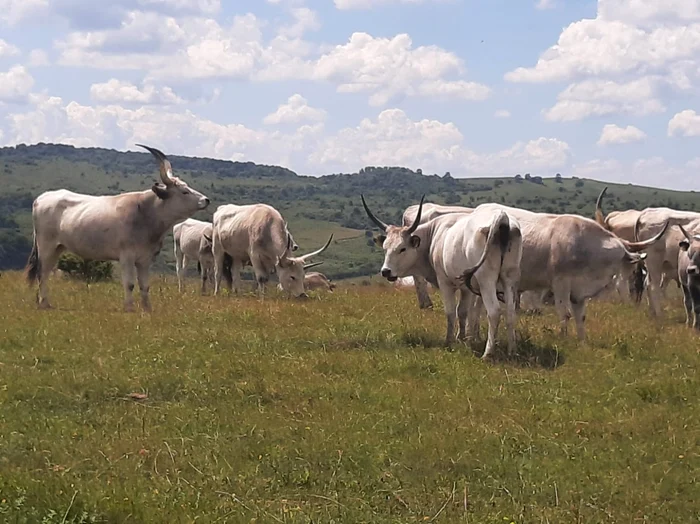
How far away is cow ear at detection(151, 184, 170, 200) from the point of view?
1720 centimetres

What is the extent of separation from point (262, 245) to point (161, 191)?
4.83 meters

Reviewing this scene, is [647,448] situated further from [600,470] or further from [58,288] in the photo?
[58,288]

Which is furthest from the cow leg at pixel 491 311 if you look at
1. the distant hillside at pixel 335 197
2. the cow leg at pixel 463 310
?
the distant hillside at pixel 335 197

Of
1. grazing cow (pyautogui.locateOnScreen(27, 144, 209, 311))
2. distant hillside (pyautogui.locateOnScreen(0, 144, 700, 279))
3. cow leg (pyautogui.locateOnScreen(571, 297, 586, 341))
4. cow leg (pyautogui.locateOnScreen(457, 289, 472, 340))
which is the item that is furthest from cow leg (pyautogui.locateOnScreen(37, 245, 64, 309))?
distant hillside (pyautogui.locateOnScreen(0, 144, 700, 279))

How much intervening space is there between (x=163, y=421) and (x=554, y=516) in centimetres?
408

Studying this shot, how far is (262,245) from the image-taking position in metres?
21.8

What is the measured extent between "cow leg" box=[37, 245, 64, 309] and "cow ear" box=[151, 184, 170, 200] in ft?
8.26

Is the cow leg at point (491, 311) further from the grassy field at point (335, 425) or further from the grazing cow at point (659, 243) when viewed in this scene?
the grazing cow at point (659, 243)

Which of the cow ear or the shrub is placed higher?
the cow ear

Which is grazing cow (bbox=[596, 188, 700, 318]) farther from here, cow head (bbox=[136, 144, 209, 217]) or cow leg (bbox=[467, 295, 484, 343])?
cow head (bbox=[136, 144, 209, 217])

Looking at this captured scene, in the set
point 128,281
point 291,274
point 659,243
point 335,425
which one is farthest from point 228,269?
point 335,425

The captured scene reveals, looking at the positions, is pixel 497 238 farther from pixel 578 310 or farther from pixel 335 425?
pixel 335 425

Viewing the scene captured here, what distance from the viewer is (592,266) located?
14.5m

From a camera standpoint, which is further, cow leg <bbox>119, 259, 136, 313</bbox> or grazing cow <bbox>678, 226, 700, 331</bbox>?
grazing cow <bbox>678, 226, 700, 331</bbox>
